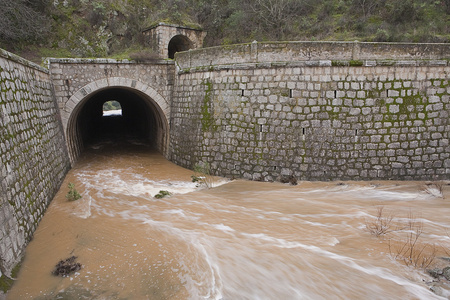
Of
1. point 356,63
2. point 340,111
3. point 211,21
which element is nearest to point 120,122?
point 211,21

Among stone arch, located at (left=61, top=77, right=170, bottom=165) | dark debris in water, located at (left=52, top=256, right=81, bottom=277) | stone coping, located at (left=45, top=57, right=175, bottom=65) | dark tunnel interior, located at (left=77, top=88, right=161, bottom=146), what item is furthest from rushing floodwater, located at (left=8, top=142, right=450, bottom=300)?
dark tunnel interior, located at (left=77, top=88, right=161, bottom=146)

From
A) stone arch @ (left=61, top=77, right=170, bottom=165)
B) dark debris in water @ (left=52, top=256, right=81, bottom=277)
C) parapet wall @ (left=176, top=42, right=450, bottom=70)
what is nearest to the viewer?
dark debris in water @ (left=52, top=256, right=81, bottom=277)

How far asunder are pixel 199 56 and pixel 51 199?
632 centimetres

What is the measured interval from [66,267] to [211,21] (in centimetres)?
1694

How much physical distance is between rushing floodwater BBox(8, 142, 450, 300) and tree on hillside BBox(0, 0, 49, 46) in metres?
7.50

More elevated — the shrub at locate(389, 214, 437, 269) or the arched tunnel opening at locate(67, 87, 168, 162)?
the arched tunnel opening at locate(67, 87, 168, 162)

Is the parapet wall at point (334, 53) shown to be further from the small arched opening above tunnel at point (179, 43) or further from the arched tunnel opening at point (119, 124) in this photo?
the small arched opening above tunnel at point (179, 43)

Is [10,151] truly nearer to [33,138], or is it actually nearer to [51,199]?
[33,138]

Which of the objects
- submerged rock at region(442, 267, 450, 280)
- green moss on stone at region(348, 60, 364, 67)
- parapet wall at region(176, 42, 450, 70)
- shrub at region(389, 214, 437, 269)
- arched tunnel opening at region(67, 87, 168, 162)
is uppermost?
parapet wall at region(176, 42, 450, 70)

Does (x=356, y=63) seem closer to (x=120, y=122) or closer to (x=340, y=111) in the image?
(x=340, y=111)

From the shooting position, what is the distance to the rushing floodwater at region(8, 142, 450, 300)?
170 inches

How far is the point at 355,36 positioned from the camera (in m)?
15.2

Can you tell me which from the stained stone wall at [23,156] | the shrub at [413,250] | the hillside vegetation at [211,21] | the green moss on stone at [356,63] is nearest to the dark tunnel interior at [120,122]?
the hillside vegetation at [211,21]

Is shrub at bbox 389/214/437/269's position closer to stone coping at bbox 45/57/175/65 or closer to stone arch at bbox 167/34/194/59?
stone coping at bbox 45/57/175/65
